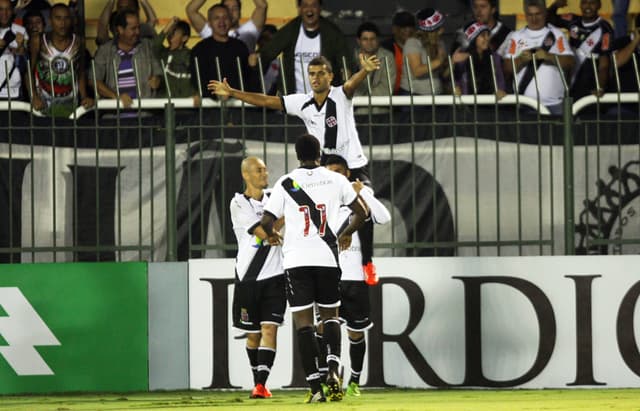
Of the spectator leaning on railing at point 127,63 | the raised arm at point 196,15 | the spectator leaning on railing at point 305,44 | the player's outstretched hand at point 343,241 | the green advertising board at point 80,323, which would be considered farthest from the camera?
the raised arm at point 196,15

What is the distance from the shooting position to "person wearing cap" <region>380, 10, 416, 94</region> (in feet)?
45.4

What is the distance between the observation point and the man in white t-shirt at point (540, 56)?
520 inches

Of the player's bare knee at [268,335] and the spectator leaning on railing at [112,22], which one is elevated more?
the spectator leaning on railing at [112,22]

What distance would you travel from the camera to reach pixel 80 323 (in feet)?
38.2

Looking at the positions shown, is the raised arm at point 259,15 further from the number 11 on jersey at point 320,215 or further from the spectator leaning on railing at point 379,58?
the number 11 on jersey at point 320,215

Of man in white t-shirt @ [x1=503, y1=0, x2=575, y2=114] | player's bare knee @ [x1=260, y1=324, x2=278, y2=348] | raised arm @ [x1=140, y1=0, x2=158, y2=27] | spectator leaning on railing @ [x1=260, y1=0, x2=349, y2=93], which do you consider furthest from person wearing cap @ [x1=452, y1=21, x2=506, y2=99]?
player's bare knee @ [x1=260, y1=324, x2=278, y2=348]

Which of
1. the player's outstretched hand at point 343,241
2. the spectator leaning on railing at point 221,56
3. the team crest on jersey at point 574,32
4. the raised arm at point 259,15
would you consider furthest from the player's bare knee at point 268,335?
the team crest on jersey at point 574,32

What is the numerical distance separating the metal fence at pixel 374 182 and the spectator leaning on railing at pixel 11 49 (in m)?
1.27

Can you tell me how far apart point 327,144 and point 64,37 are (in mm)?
4076

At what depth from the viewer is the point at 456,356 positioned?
456 inches

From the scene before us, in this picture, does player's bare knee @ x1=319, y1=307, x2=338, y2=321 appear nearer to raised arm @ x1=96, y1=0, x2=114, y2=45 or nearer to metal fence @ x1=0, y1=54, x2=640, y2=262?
metal fence @ x1=0, y1=54, x2=640, y2=262

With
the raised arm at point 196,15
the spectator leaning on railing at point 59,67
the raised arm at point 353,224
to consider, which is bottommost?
the raised arm at point 353,224

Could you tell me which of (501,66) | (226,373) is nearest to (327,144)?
(226,373)

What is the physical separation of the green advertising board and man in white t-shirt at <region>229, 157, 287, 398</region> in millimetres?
1321
